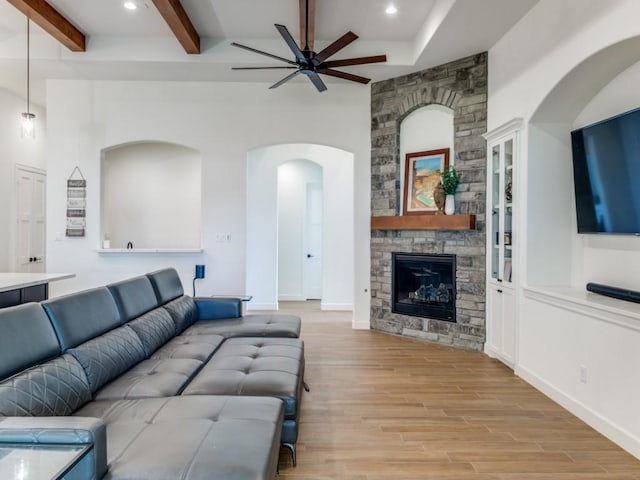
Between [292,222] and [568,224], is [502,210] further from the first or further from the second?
[292,222]

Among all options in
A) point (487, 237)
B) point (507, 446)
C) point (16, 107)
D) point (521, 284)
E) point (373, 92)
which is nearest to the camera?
point (507, 446)

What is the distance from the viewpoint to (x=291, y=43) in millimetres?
3363

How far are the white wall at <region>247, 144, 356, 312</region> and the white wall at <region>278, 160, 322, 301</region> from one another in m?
0.71

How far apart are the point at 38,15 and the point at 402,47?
382 centimetres

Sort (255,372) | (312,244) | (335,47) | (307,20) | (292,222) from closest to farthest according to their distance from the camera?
(255,372) → (335,47) → (307,20) → (292,222) → (312,244)

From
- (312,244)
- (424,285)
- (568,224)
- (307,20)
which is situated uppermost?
(307,20)

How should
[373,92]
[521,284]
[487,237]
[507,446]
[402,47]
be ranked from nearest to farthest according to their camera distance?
[507,446], [521,284], [487,237], [402,47], [373,92]

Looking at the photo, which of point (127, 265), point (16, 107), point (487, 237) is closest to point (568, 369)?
point (487, 237)

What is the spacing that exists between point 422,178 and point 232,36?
284 cm

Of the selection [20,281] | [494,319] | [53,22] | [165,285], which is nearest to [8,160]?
[53,22]

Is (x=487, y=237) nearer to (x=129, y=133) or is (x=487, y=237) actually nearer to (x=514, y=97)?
(x=514, y=97)

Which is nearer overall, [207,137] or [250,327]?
[250,327]

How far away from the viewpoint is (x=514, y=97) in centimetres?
372

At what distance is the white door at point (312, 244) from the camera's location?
294 inches
